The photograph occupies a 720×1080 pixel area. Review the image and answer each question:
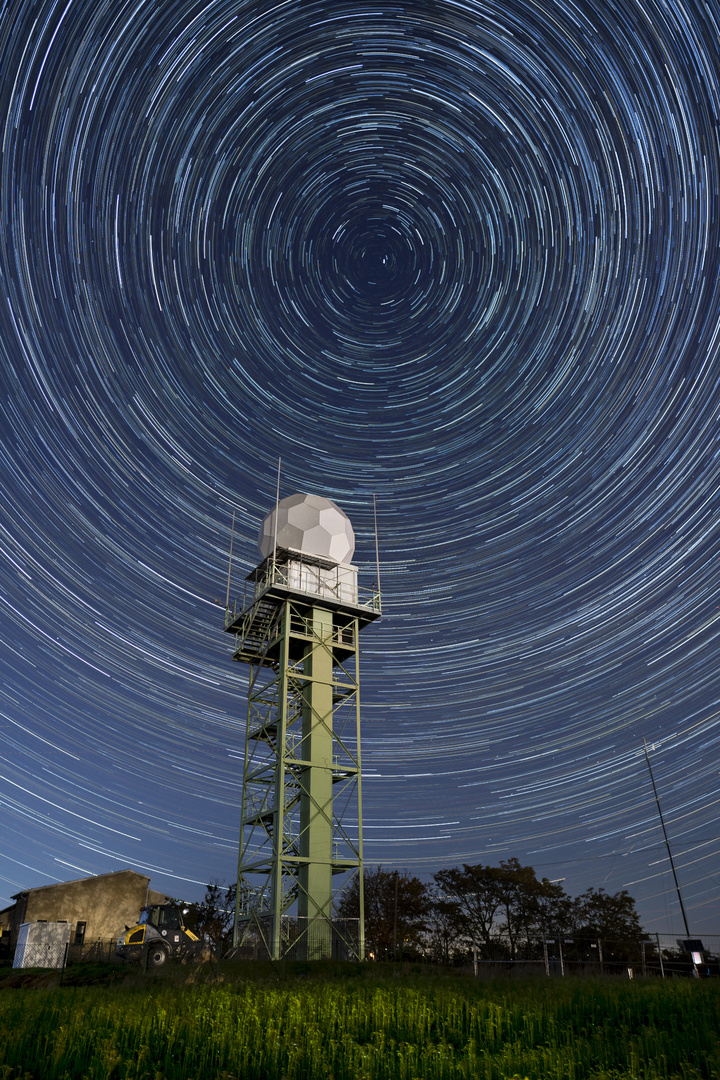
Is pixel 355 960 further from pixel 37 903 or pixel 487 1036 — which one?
pixel 37 903

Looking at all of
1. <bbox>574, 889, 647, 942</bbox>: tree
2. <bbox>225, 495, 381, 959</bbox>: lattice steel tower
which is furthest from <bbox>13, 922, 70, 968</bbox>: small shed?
<bbox>574, 889, 647, 942</bbox>: tree

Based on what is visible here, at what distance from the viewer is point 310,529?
38312mm

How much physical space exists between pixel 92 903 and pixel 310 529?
31550 millimetres

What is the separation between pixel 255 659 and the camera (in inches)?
1417

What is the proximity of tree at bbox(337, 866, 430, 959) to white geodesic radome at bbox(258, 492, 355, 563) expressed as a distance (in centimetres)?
2831

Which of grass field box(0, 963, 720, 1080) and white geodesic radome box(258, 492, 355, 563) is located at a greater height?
white geodesic radome box(258, 492, 355, 563)

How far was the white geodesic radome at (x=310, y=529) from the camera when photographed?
37719 millimetres

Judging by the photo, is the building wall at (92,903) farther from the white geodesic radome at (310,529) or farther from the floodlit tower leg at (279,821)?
the white geodesic radome at (310,529)

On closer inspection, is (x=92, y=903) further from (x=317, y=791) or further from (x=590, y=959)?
(x=590, y=959)

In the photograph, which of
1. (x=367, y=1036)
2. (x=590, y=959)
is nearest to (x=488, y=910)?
(x=590, y=959)

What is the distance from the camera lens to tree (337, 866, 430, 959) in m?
53.0

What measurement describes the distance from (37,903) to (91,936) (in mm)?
4290

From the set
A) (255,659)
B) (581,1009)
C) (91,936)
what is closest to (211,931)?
(91,936)

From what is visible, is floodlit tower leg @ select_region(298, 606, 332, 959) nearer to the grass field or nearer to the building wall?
the grass field
